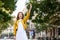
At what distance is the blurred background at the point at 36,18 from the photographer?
505 cm

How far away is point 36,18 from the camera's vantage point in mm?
5316

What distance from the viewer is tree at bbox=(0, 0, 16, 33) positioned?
500 centimetres

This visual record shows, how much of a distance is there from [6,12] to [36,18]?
694mm

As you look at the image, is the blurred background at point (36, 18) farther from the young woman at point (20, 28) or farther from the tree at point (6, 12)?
the young woman at point (20, 28)

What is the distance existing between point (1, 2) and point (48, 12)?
1.18 metres

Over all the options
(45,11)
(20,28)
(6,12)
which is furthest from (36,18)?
(20,28)

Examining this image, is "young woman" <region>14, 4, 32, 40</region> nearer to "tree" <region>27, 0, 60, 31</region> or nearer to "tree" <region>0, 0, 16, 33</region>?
"tree" <region>0, 0, 16, 33</region>

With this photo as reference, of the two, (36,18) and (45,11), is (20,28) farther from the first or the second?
(45,11)

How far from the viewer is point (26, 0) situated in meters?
5.19

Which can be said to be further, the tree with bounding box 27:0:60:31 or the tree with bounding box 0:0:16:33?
the tree with bounding box 27:0:60:31

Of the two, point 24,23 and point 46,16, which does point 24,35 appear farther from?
point 46,16

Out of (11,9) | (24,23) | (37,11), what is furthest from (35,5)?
(24,23)

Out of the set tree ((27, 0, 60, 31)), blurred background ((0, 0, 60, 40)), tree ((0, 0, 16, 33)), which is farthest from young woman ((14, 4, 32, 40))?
tree ((27, 0, 60, 31))

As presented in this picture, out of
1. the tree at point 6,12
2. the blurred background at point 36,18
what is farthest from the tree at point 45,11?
the tree at point 6,12
